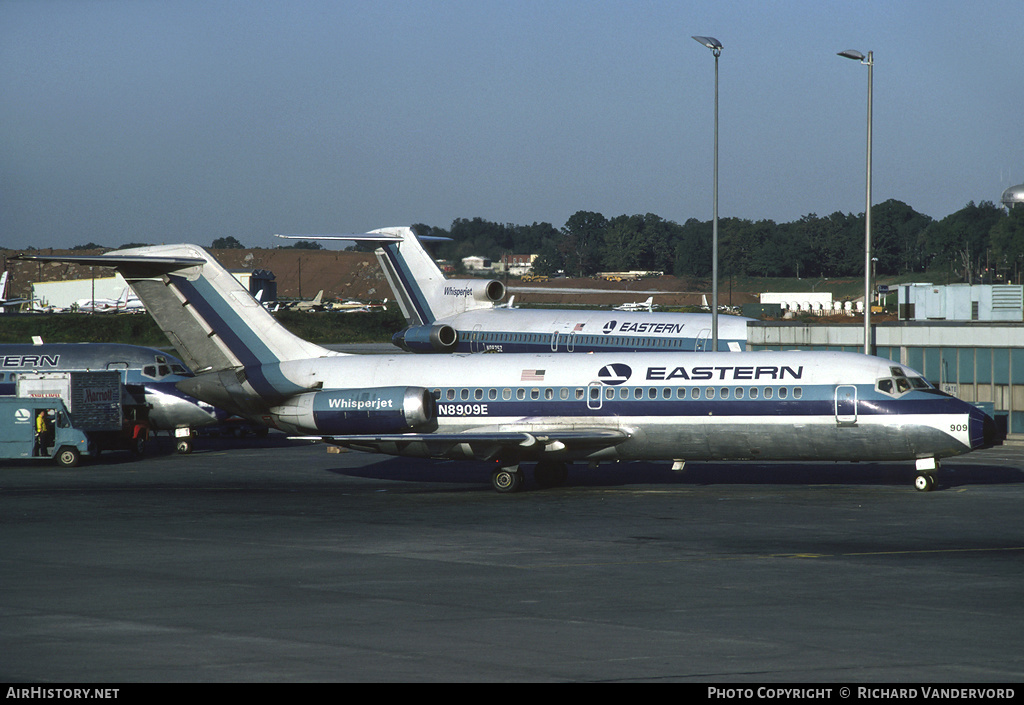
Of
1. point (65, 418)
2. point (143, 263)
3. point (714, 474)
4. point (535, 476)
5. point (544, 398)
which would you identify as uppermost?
point (143, 263)

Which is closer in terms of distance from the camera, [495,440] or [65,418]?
[495,440]

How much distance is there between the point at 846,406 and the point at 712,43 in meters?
19.7

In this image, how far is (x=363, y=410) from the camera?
30.3 metres

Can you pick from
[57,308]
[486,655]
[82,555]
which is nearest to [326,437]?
[82,555]

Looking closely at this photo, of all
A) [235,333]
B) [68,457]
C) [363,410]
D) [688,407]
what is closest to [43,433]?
[68,457]

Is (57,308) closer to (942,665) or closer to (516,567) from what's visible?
(516,567)

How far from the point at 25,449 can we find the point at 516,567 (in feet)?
76.8

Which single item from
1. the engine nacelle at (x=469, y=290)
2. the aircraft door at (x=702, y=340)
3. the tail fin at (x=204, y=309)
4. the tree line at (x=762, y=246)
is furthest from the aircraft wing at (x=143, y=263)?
the tree line at (x=762, y=246)

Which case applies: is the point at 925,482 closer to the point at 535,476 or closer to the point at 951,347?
the point at 535,476

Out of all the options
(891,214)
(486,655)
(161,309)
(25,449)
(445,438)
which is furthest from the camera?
(891,214)

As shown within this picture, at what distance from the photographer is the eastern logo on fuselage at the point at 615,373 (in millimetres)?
29891

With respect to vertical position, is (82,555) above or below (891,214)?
below

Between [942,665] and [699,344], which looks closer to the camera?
[942,665]

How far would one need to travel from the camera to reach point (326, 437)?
3066 cm
